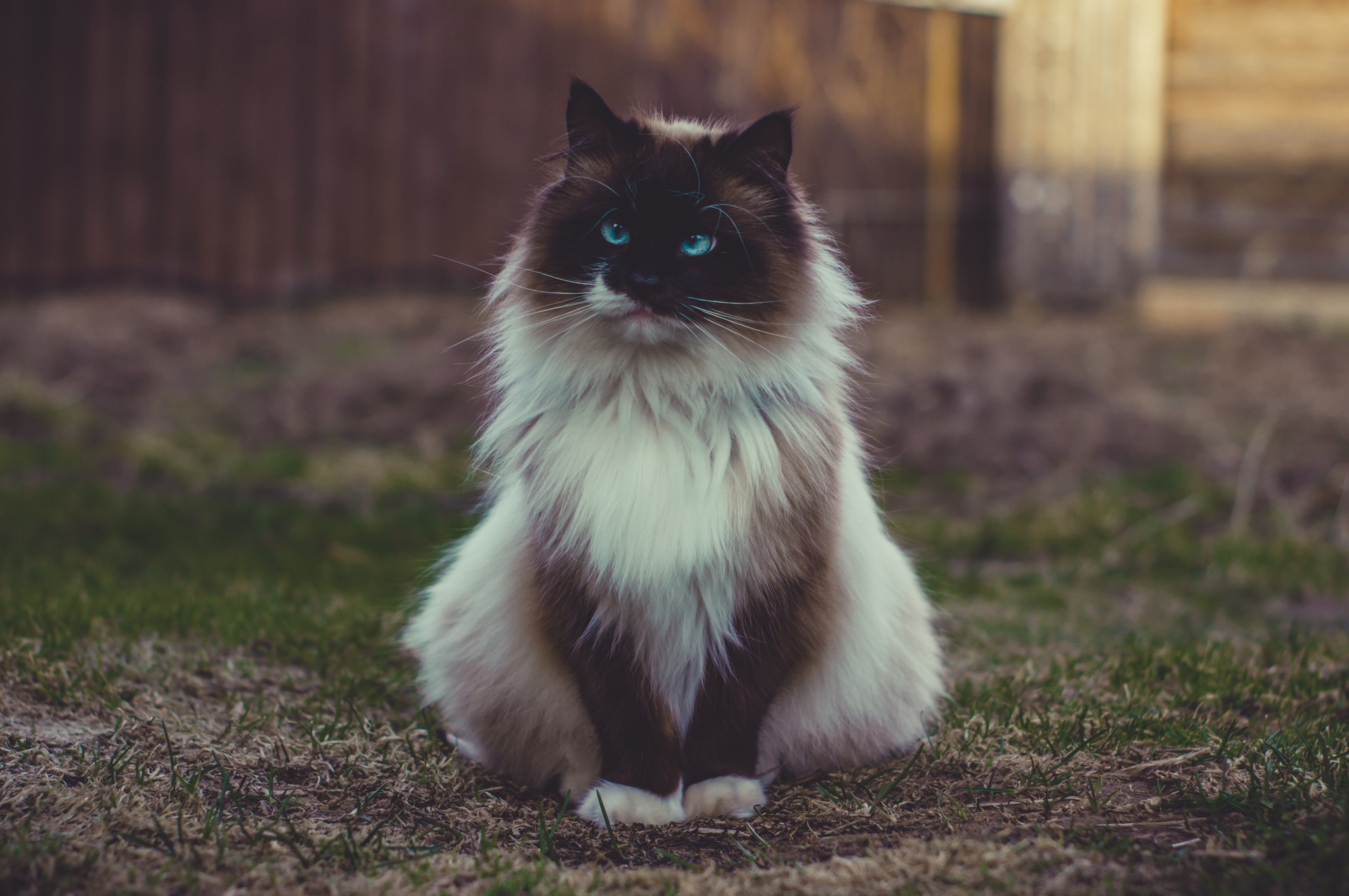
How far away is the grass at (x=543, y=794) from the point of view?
74.0 inches

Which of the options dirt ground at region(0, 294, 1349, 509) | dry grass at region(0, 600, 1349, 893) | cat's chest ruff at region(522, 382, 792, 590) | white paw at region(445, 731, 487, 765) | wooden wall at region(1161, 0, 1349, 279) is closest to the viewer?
dry grass at region(0, 600, 1349, 893)

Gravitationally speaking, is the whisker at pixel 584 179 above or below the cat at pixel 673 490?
above

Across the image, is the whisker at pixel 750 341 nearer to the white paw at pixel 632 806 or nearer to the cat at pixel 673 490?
the cat at pixel 673 490

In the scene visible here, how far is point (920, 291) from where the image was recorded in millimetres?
9680

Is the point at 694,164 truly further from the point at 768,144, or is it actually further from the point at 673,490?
the point at 673,490

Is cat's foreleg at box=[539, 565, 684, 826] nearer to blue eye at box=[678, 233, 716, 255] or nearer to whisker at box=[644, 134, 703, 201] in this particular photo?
blue eye at box=[678, 233, 716, 255]

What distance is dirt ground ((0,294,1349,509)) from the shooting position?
570 cm

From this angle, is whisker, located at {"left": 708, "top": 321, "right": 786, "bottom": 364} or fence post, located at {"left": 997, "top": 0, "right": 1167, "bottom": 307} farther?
fence post, located at {"left": 997, "top": 0, "right": 1167, "bottom": 307}

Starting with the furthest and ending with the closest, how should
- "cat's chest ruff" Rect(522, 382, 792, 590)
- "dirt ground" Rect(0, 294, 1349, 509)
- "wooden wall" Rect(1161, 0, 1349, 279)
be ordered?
1. "wooden wall" Rect(1161, 0, 1349, 279)
2. "dirt ground" Rect(0, 294, 1349, 509)
3. "cat's chest ruff" Rect(522, 382, 792, 590)

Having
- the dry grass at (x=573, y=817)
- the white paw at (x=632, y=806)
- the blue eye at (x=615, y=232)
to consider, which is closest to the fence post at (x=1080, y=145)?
the dry grass at (x=573, y=817)

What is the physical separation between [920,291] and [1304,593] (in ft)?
19.1

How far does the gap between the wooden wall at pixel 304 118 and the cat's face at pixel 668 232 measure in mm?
6441

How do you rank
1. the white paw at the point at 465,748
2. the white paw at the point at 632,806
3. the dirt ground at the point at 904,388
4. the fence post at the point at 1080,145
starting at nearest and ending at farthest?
the white paw at the point at 632,806, the white paw at the point at 465,748, the dirt ground at the point at 904,388, the fence post at the point at 1080,145

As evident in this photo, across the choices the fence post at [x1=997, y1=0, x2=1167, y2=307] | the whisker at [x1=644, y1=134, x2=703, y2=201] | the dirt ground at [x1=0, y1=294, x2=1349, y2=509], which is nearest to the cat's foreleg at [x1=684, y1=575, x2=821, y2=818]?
the whisker at [x1=644, y1=134, x2=703, y2=201]
